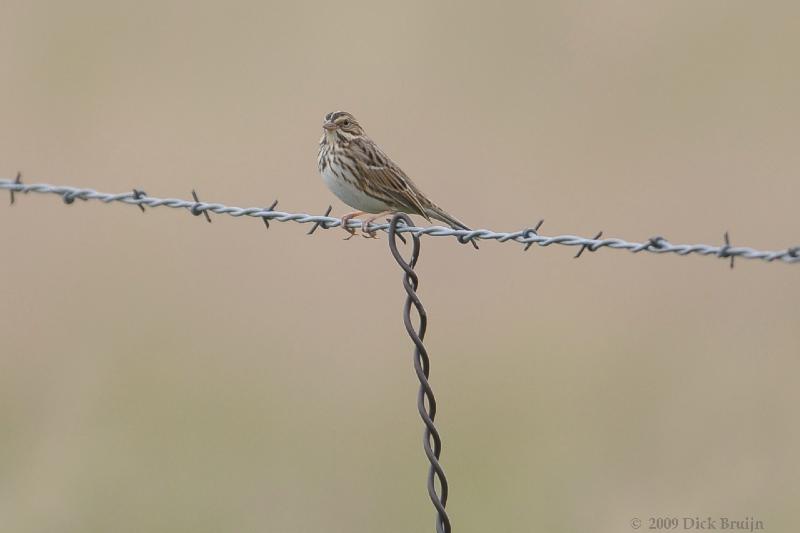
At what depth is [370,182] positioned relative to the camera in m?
7.75

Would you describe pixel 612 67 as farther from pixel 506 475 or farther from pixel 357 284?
pixel 506 475

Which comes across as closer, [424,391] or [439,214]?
[424,391]

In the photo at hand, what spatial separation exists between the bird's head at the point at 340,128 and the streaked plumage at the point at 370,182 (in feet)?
0.20

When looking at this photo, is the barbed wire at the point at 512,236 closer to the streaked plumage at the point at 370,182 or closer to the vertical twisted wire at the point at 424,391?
the vertical twisted wire at the point at 424,391

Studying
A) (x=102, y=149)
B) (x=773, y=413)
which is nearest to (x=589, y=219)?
(x=773, y=413)

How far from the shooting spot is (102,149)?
1407cm

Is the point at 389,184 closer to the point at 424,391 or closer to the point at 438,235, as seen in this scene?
the point at 438,235

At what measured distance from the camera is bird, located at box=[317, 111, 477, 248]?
7.71 metres

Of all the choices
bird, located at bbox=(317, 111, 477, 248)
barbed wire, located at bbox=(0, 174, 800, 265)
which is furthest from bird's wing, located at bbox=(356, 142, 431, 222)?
barbed wire, located at bbox=(0, 174, 800, 265)

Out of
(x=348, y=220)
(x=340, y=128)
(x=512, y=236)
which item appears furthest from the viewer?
(x=340, y=128)

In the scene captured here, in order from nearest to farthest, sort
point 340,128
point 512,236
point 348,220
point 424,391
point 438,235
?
point 424,391, point 512,236, point 438,235, point 348,220, point 340,128

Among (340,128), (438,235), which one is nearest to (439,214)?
(340,128)

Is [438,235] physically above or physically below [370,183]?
below

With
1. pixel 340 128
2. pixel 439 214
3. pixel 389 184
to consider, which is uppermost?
pixel 340 128
